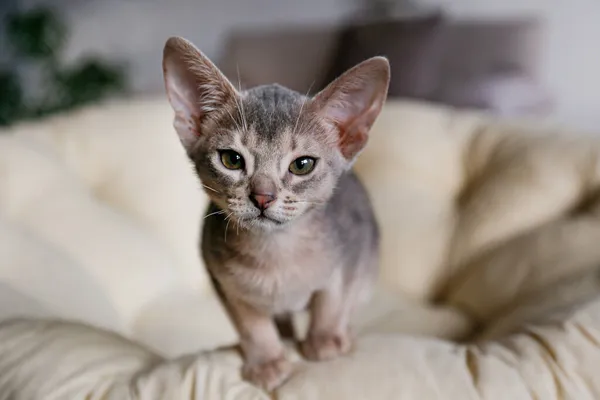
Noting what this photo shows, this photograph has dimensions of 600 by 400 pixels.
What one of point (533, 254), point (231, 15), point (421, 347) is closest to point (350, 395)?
point (421, 347)

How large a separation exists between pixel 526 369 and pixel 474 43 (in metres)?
1.62

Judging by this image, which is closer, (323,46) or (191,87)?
(191,87)

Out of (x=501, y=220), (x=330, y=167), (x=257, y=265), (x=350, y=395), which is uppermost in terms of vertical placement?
(x=330, y=167)

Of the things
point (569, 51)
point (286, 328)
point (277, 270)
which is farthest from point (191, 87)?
point (569, 51)

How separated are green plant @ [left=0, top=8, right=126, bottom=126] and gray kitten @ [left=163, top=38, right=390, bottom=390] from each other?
5.96 feet

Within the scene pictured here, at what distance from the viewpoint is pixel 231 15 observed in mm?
2594

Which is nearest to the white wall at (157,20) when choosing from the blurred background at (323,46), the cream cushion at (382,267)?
the blurred background at (323,46)

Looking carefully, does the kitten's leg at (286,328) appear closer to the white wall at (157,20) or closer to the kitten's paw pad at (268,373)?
the kitten's paw pad at (268,373)

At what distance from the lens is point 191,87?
2.24 ft

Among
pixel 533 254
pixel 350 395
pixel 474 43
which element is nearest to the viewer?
pixel 350 395

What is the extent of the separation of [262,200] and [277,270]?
0.44 ft

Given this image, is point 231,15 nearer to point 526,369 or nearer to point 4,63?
point 4,63

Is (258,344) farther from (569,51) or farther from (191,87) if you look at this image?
(569,51)

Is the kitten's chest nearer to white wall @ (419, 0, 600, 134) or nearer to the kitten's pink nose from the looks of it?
the kitten's pink nose
